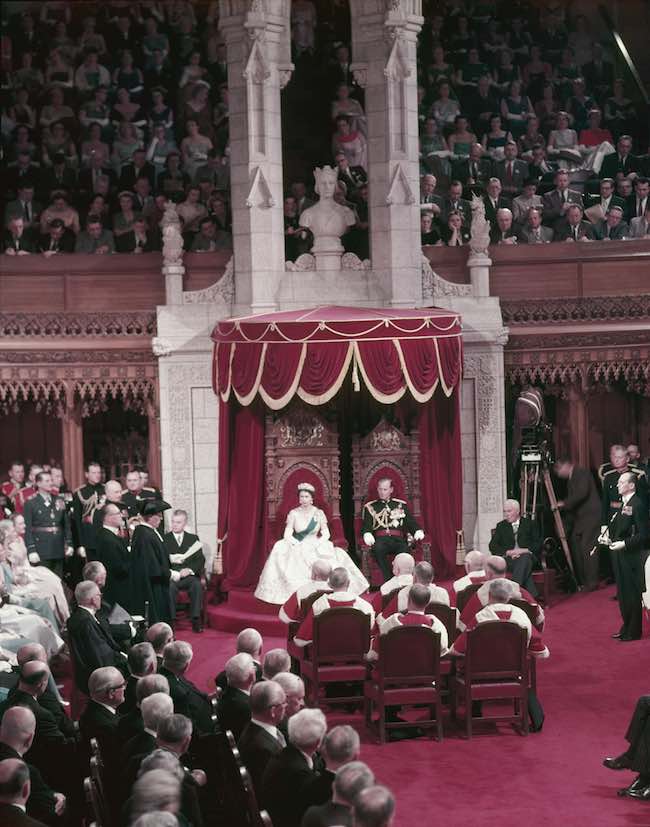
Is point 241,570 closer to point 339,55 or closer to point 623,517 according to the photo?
point 623,517

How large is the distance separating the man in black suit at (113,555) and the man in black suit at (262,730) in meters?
5.21

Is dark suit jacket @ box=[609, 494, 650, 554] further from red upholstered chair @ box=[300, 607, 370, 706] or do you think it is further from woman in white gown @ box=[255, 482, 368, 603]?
red upholstered chair @ box=[300, 607, 370, 706]

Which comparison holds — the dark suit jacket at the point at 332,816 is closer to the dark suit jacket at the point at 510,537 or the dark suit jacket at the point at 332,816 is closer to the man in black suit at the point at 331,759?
the man in black suit at the point at 331,759

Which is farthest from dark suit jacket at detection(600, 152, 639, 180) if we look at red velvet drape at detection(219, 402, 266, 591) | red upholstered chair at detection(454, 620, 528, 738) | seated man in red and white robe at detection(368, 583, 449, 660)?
red upholstered chair at detection(454, 620, 528, 738)

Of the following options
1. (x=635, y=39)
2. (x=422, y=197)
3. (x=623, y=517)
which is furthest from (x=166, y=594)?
(x=635, y=39)

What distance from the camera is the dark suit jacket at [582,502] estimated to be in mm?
15664

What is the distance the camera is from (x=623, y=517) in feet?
45.3

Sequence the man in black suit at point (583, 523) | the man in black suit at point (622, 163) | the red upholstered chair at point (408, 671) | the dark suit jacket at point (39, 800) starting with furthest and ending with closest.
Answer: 1. the man in black suit at point (622, 163)
2. the man in black suit at point (583, 523)
3. the red upholstered chair at point (408, 671)
4. the dark suit jacket at point (39, 800)

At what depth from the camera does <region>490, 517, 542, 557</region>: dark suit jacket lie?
14.6 m

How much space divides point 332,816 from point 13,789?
1.58 metres

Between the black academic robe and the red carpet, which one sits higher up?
the black academic robe

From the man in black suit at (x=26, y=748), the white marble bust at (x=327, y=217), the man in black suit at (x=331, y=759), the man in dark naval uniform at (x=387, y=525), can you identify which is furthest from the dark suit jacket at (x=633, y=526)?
the man in black suit at (x=26, y=748)

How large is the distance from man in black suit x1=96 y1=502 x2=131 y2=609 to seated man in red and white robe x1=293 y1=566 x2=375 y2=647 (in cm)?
→ 237

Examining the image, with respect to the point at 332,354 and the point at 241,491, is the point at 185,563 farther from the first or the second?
the point at 332,354
